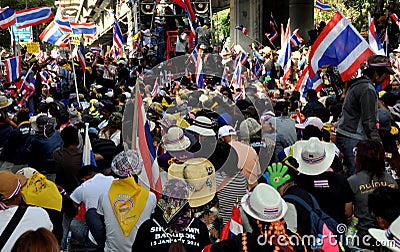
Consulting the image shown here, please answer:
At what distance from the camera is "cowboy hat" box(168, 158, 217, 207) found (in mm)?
5617

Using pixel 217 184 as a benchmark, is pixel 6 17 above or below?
above

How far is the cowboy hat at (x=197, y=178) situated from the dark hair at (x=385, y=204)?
5.04 feet

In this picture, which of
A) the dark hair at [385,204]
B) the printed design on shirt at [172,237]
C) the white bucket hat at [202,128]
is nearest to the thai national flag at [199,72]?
the white bucket hat at [202,128]

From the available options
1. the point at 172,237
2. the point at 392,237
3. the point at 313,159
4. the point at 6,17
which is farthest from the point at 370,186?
the point at 6,17

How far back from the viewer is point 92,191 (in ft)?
20.2

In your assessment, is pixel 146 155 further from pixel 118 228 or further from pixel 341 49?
pixel 341 49

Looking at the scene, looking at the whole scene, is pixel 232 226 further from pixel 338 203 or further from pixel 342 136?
pixel 342 136

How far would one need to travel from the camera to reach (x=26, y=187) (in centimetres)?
609

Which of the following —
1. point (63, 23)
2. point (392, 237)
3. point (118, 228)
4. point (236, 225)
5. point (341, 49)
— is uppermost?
point (63, 23)

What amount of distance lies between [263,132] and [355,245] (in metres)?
3.21

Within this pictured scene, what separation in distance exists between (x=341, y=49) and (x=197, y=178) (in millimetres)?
3832

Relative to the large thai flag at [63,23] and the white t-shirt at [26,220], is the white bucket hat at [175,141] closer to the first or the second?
the white t-shirt at [26,220]

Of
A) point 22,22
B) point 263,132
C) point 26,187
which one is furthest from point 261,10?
point 26,187

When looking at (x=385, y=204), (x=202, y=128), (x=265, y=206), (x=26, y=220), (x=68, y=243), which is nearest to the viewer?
(x=265, y=206)
